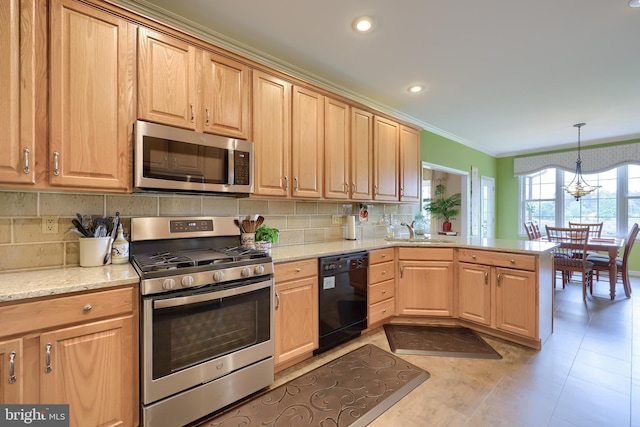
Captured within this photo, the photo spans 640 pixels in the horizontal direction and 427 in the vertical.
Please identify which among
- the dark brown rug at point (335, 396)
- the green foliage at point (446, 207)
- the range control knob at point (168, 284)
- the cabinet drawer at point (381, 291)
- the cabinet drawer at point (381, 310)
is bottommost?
the dark brown rug at point (335, 396)

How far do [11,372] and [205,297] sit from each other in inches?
31.0

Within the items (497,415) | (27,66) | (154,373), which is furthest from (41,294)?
(497,415)

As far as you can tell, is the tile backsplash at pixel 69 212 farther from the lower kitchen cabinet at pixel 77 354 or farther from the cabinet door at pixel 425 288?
the cabinet door at pixel 425 288

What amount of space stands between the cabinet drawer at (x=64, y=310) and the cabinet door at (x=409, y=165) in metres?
3.00

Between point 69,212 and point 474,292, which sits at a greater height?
point 69,212

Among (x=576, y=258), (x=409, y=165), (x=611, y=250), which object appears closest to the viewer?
(x=409, y=165)

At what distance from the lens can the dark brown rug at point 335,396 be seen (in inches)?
64.7

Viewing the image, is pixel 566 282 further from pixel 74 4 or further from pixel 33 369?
pixel 74 4

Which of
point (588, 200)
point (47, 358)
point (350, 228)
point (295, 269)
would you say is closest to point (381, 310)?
point (350, 228)

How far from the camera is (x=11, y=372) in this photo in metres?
1.16

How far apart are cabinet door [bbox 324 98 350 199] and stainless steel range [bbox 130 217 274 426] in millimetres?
1141

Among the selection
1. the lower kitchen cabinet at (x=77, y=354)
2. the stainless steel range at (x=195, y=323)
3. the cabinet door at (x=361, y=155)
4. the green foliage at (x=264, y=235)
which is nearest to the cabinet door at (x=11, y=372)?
the lower kitchen cabinet at (x=77, y=354)

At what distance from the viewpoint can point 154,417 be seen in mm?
1456

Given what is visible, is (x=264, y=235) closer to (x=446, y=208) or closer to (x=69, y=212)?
(x=69, y=212)
